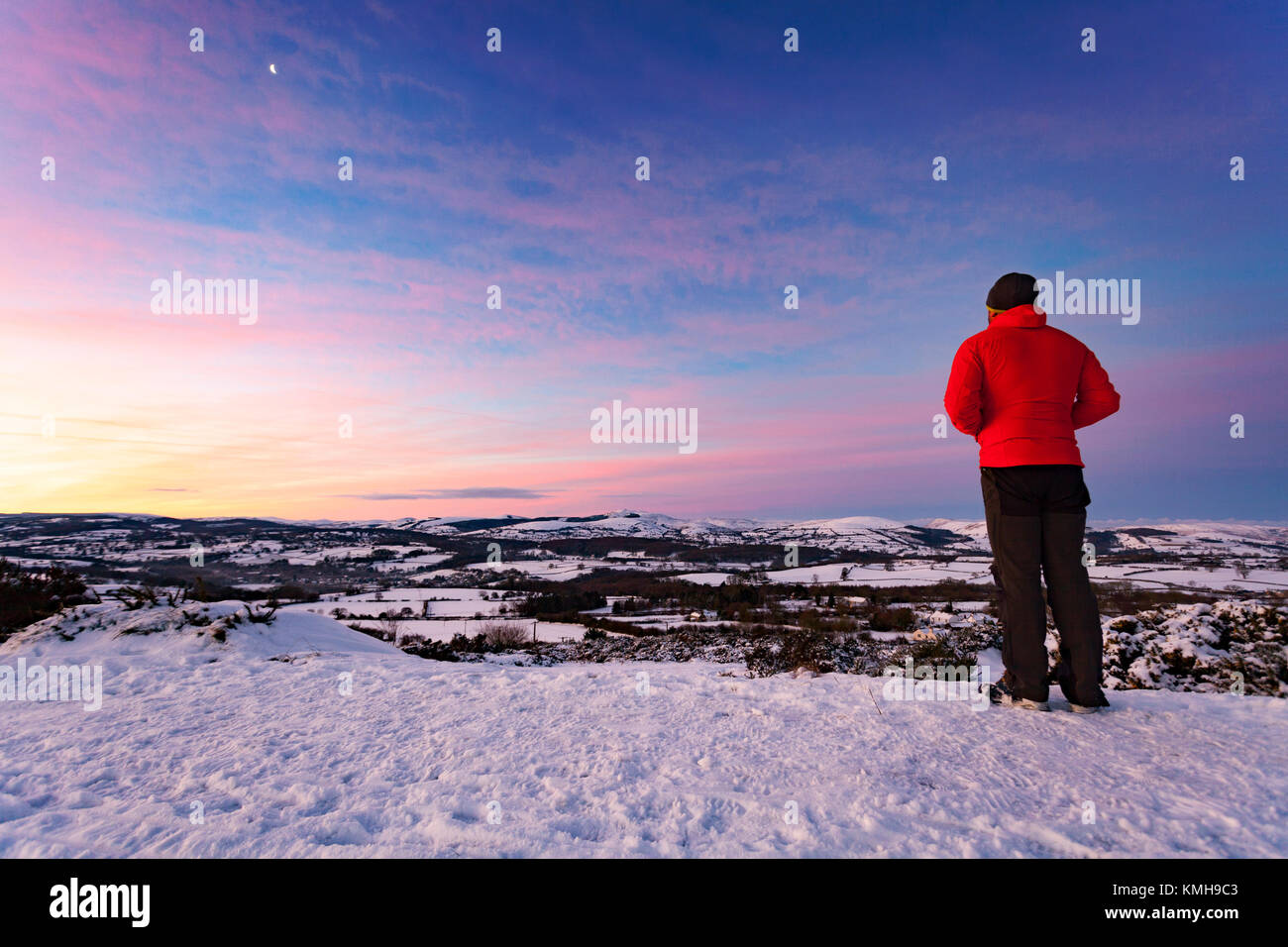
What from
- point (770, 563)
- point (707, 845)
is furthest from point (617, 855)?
point (770, 563)

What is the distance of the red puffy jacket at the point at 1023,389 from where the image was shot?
4.09 m

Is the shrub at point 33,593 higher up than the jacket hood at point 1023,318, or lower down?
lower down

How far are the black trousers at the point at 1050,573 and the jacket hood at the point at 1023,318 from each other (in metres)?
1.05

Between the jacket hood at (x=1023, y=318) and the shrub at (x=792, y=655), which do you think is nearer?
the jacket hood at (x=1023, y=318)

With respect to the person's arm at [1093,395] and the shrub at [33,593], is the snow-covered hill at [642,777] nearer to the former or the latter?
the person's arm at [1093,395]

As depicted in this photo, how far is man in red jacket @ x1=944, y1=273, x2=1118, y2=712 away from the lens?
159 inches

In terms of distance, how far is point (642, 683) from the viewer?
18.1 feet

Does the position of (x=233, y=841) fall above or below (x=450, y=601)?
above

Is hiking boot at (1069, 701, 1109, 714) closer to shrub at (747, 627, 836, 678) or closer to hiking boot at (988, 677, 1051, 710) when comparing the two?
hiking boot at (988, 677, 1051, 710)

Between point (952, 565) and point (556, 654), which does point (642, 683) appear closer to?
point (556, 654)

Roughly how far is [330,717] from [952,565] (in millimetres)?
66310
